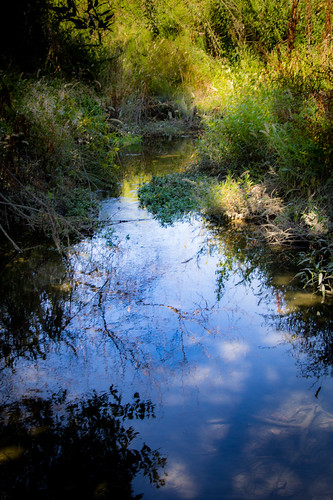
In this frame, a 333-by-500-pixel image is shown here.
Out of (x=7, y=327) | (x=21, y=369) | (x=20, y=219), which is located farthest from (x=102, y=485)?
(x=20, y=219)

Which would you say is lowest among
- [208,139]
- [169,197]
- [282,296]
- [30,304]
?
[282,296]

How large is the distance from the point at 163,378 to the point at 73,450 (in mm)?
715

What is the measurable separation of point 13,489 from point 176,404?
92 cm

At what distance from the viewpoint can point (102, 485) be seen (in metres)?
1.99

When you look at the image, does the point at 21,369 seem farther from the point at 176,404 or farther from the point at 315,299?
the point at 315,299

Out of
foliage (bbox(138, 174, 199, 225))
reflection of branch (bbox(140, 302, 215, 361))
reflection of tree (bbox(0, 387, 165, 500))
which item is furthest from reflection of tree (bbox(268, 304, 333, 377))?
foliage (bbox(138, 174, 199, 225))

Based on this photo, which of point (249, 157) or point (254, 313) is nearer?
point (254, 313)

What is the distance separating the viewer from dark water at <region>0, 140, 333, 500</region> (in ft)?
6.75

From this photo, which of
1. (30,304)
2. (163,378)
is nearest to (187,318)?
(163,378)

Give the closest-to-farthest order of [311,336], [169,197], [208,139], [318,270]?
1. [311,336]
2. [318,270]
3. [169,197]
4. [208,139]

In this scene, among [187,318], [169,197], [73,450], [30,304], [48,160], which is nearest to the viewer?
[73,450]

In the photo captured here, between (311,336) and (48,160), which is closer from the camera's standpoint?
(311,336)

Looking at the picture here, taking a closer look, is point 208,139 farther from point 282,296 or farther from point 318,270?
point 282,296

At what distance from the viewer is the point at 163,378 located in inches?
107
